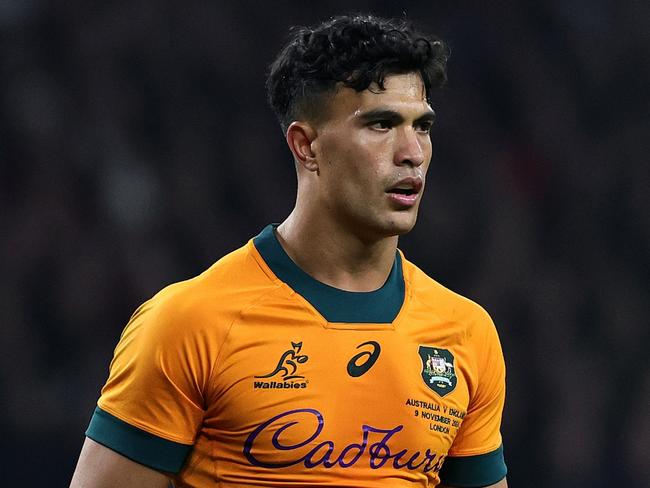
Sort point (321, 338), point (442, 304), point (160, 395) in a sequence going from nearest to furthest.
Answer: point (160, 395) < point (321, 338) < point (442, 304)

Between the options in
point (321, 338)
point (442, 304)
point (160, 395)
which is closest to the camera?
point (160, 395)

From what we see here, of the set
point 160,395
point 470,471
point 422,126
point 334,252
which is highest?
point 422,126

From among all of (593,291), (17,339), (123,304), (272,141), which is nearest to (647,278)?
(593,291)

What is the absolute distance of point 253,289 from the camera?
2.75 meters

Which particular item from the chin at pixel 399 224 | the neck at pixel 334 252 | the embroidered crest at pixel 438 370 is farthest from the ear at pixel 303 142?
the embroidered crest at pixel 438 370

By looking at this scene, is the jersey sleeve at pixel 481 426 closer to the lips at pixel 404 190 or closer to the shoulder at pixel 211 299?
the lips at pixel 404 190

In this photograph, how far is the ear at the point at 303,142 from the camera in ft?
9.09

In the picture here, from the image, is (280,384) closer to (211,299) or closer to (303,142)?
(211,299)

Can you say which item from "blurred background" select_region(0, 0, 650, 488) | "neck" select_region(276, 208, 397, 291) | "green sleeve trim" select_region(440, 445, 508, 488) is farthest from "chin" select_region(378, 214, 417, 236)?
"blurred background" select_region(0, 0, 650, 488)

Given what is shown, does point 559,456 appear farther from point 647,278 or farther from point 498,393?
point 498,393

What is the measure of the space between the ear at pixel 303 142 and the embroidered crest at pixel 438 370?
0.48 m

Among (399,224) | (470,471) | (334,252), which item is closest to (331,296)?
(334,252)

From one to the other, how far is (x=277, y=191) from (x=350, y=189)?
10.4ft

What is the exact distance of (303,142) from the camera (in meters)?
2.79
